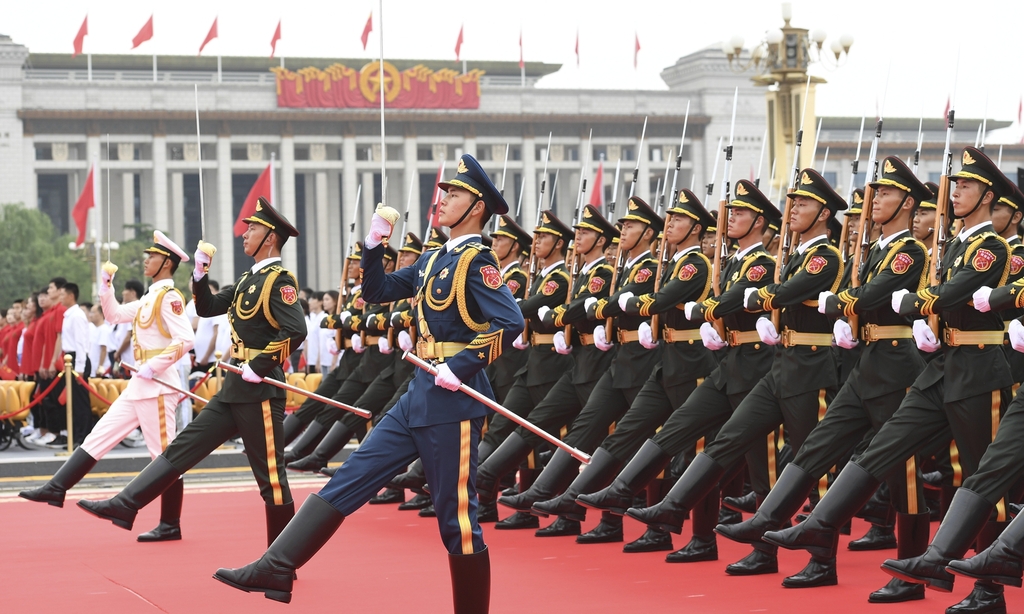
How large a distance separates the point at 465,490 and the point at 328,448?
16.2 ft

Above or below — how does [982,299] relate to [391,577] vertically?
above

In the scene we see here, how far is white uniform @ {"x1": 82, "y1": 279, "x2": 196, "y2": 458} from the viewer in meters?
8.00

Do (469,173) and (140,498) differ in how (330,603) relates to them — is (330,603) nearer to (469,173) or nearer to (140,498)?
(140,498)

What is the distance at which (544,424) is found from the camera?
835 centimetres

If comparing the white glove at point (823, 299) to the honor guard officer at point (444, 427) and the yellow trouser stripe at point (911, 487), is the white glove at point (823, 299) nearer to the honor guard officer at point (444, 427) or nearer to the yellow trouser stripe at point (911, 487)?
the yellow trouser stripe at point (911, 487)

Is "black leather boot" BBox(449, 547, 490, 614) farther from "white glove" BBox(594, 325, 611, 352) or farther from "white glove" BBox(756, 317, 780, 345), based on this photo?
"white glove" BBox(594, 325, 611, 352)

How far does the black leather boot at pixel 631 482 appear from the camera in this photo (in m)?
7.05

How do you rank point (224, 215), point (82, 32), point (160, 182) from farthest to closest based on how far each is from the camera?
1. point (224, 215)
2. point (160, 182)
3. point (82, 32)

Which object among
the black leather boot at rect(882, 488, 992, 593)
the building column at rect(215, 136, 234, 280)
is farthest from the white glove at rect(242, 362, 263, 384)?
the building column at rect(215, 136, 234, 280)

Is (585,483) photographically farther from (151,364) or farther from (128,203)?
(128,203)

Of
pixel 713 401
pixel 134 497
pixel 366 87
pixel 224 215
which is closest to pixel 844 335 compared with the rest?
pixel 713 401

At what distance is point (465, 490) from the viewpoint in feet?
16.9

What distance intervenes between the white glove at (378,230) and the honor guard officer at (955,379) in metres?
1.99

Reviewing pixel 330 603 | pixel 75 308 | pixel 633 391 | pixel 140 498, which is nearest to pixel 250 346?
pixel 140 498
